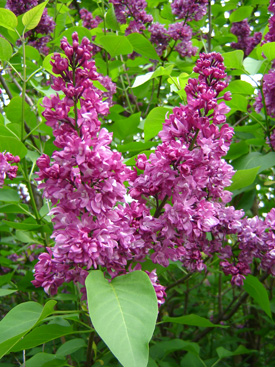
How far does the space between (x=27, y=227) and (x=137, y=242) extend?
71cm

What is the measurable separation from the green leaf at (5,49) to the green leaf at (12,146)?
15.9 inches

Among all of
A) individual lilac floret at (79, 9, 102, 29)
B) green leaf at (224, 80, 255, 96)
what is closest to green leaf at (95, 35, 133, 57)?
green leaf at (224, 80, 255, 96)

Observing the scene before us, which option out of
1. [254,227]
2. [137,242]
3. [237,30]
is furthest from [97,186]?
[237,30]

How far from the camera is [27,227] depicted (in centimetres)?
165

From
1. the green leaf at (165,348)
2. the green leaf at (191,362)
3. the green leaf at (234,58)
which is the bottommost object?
the green leaf at (191,362)

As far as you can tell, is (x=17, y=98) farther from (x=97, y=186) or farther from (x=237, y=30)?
(x=237, y=30)

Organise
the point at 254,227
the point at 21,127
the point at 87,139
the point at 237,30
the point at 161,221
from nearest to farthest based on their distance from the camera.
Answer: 1. the point at 87,139
2. the point at 161,221
3. the point at 254,227
4. the point at 21,127
5. the point at 237,30

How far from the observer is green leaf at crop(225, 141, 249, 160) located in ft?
6.19

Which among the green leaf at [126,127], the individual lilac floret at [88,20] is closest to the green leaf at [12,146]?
the green leaf at [126,127]

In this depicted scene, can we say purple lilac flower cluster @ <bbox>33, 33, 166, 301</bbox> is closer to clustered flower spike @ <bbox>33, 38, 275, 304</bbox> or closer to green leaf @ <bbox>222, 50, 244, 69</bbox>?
clustered flower spike @ <bbox>33, 38, 275, 304</bbox>

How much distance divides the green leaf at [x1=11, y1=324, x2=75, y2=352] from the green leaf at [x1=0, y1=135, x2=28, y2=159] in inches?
26.1

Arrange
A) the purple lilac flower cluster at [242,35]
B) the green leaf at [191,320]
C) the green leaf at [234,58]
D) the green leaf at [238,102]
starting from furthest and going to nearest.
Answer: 1. the purple lilac flower cluster at [242,35]
2. the green leaf at [238,102]
3. the green leaf at [234,58]
4. the green leaf at [191,320]

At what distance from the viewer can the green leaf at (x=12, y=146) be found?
143 centimetres

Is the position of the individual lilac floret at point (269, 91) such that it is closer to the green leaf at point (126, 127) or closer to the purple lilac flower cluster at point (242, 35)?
the green leaf at point (126, 127)
